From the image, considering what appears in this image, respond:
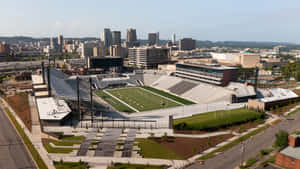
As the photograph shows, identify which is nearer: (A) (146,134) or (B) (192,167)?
(B) (192,167)

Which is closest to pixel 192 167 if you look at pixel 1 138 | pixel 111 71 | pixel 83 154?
pixel 83 154

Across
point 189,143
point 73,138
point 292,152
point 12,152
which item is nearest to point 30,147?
point 12,152

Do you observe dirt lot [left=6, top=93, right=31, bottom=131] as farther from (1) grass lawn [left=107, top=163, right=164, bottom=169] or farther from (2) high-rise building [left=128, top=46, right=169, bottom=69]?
(2) high-rise building [left=128, top=46, right=169, bottom=69]

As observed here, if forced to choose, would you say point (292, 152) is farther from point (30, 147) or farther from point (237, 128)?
point (30, 147)

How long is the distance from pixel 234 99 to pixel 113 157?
142 ft

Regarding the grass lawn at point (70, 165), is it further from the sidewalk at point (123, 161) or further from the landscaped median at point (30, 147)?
the landscaped median at point (30, 147)

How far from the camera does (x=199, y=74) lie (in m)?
84.1

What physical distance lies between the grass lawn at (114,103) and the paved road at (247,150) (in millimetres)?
30224

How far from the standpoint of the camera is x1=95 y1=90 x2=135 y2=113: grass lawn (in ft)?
205

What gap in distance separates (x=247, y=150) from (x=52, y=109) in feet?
131

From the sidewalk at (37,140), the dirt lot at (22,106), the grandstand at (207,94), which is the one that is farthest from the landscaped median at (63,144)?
the grandstand at (207,94)

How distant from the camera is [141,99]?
73.9 meters

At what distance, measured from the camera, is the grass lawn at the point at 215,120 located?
150 feet

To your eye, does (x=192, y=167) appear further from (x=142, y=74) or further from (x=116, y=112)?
(x=142, y=74)
